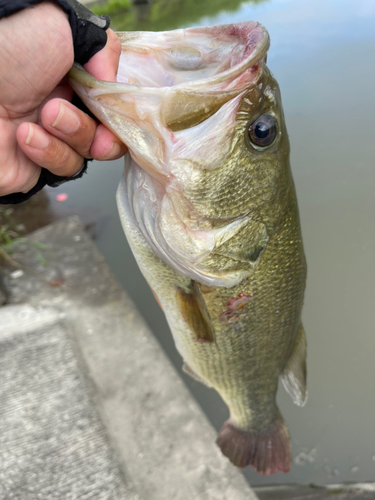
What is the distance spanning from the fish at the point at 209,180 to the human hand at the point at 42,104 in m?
0.05

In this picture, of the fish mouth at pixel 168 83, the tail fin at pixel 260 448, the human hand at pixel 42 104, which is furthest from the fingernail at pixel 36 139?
the tail fin at pixel 260 448

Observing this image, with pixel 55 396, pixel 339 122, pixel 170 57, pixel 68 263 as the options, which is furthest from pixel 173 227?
pixel 339 122

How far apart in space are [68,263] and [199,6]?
34.1 ft

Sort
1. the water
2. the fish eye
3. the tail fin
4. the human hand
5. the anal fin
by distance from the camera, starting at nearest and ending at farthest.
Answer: the human hand, the fish eye, the anal fin, the tail fin, the water

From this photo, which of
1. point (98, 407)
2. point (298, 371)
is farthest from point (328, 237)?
point (98, 407)

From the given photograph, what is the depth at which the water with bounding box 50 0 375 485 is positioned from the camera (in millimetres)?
2359

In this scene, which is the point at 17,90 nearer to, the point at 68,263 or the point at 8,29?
the point at 8,29

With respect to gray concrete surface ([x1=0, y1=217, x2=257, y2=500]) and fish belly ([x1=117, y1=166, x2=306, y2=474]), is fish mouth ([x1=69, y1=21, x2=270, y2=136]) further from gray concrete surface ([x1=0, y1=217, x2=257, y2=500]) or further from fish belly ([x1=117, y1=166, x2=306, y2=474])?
gray concrete surface ([x1=0, y1=217, x2=257, y2=500])

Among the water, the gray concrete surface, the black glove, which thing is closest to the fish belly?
the gray concrete surface

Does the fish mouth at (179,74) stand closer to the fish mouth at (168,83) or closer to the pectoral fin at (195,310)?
the fish mouth at (168,83)

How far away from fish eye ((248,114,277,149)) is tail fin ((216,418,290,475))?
1332mm

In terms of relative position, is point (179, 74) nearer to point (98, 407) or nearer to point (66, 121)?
point (66, 121)

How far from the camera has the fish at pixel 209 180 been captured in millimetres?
740

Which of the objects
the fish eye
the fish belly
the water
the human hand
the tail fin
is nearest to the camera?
the human hand
